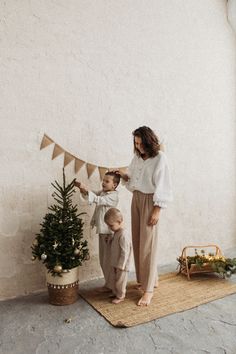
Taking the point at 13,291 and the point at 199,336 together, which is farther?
the point at 13,291

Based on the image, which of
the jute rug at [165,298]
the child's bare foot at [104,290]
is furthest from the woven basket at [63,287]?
the child's bare foot at [104,290]

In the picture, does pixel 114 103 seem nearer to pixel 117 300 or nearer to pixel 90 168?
pixel 90 168

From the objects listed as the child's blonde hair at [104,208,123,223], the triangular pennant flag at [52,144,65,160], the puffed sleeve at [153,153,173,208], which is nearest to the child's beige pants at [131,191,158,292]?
the puffed sleeve at [153,153,173,208]

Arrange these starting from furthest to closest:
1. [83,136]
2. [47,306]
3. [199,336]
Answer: [83,136] < [47,306] < [199,336]

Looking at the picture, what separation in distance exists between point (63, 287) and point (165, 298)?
79 cm

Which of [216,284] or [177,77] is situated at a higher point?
[177,77]

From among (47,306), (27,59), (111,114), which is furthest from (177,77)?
(47,306)

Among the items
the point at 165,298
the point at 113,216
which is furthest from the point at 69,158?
the point at 165,298

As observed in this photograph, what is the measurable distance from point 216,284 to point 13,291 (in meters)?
1.66

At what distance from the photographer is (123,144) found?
3.44 metres

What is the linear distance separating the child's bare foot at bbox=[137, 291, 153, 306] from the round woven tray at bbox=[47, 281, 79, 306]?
49cm

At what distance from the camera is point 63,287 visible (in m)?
2.74

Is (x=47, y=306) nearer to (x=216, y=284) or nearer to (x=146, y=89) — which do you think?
(x=216, y=284)

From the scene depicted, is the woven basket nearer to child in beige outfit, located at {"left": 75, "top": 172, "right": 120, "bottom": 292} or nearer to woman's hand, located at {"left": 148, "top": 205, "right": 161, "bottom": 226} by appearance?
child in beige outfit, located at {"left": 75, "top": 172, "right": 120, "bottom": 292}
